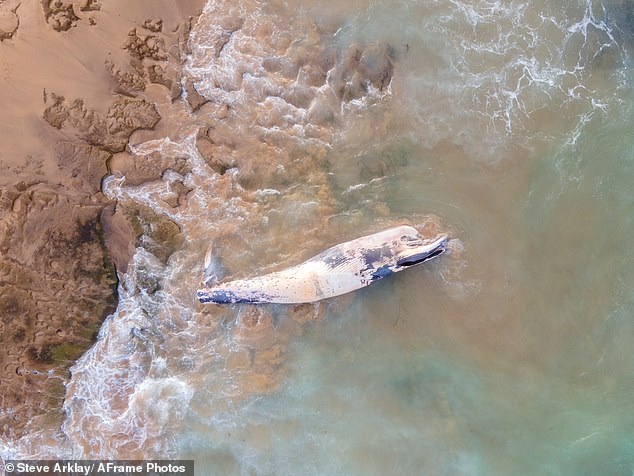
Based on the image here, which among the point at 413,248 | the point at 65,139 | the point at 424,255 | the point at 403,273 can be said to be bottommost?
the point at 403,273

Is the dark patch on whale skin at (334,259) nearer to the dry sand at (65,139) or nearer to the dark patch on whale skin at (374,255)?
the dark patch on whale skin at (374,255)

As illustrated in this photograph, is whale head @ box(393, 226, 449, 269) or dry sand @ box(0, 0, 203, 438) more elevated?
dry sand @ box(0, 0, 203, 438)

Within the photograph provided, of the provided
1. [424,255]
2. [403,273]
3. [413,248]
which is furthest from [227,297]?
[424,255]

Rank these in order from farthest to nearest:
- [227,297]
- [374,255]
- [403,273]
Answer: [403,273] → [227,297] → [374,255]

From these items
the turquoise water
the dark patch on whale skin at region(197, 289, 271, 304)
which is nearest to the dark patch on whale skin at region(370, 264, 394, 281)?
the turquoise water

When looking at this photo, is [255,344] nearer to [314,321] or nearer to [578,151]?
[314,321]

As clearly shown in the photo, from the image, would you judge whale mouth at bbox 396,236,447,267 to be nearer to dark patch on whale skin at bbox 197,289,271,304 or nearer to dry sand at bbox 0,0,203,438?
dark patch on whale skin at bbox 197,289,271,304

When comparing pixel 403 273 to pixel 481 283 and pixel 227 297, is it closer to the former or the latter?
pixel 481 283
